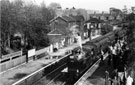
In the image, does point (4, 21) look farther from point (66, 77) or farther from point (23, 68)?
point (66, 77)

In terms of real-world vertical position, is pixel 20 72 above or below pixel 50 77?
above

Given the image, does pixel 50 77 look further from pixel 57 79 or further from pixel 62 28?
pixel 62 28

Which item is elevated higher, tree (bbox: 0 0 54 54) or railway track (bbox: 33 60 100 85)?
tree (bbox: 0 0 54 54)

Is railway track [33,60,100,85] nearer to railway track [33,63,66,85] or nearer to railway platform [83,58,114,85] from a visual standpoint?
railway track [33,63,66,85]

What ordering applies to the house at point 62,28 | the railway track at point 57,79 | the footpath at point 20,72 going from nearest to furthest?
the railway track at point 57,79 → the footpath at point 20,72 → the house at point 62,28

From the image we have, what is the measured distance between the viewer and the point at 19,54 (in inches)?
983

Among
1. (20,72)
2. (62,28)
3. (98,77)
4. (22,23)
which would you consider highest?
(22,23)

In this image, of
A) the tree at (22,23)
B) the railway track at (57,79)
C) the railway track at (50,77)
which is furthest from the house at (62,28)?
the railway track at (57,79)

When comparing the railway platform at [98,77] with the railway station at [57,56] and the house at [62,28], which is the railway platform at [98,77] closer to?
the railway station at [57,56]

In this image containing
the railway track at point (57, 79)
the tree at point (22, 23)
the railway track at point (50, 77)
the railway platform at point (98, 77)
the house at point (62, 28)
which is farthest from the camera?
the house at point (62, 28)

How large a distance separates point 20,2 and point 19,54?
10.2 metres

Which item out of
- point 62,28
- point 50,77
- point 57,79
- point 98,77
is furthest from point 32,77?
point 62,28

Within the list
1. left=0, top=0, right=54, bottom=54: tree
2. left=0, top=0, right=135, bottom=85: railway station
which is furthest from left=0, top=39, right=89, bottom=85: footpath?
left=0, top=0, right=54, bottom=54: tree

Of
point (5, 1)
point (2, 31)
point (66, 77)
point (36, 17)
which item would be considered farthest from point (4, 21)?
point (66, 77)
